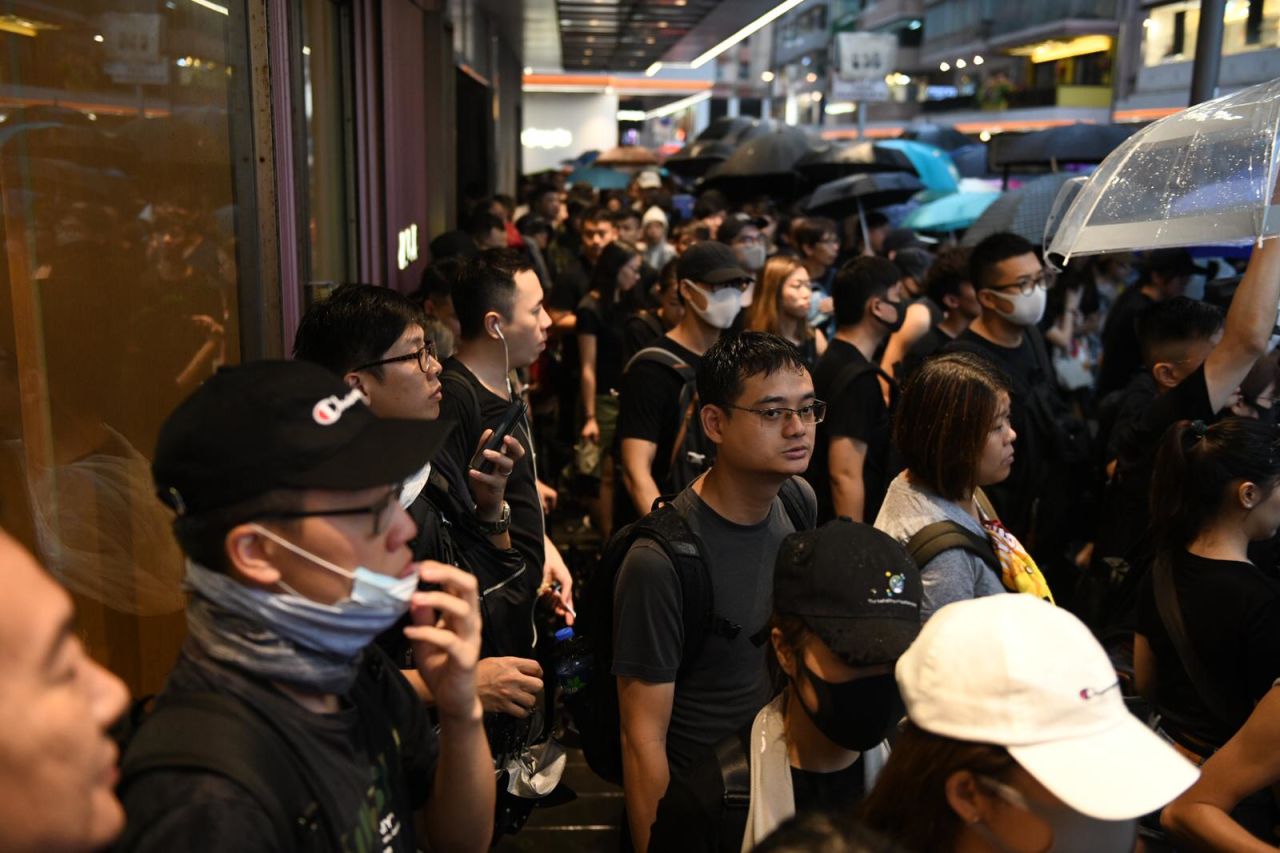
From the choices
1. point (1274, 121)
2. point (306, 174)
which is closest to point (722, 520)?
point (1274, 121)

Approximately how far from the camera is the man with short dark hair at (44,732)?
119cm

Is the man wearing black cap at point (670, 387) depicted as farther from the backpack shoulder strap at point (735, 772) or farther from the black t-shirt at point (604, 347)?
the black t-shirt at point (604, 347)

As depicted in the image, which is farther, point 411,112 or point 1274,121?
point 411,112

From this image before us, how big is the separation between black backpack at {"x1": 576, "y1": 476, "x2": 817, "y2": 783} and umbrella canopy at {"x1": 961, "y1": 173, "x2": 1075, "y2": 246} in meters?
5.83

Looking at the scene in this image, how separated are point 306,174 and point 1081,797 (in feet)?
13.4

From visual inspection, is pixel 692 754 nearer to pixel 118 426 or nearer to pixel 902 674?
pixel 902 674

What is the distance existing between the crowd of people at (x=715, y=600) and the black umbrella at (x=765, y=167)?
7.86m

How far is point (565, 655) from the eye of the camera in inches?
126

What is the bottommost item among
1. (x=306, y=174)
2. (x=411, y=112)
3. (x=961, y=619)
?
(x=961, y=619)

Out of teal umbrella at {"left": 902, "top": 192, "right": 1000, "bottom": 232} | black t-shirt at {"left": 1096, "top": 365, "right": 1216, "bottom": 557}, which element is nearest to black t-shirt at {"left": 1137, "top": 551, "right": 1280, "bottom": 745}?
black t-shirt at {"left": 1096, "top": 365, "right": 1216, "bottom": 557}

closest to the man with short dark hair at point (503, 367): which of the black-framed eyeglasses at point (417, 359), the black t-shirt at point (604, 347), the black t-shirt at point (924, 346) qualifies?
the black-framed eyeglasses at point (417, 359)

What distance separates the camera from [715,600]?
2932mm

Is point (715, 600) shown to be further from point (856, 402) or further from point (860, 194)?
point (860, 194)

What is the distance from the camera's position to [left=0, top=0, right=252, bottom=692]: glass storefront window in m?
2.47
